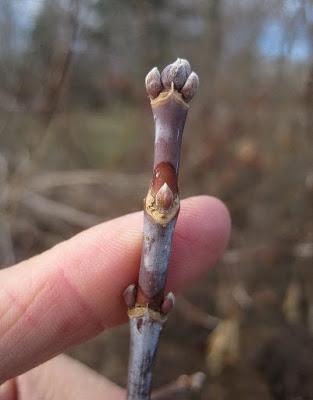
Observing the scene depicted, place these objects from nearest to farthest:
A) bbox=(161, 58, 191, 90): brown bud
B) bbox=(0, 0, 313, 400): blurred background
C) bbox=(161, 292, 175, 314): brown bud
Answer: bbox=(161, 58, 191, 90): brown bud, bbox=(161, 292, 175, 314): brown bud, bbox=(0, 0, 313, 400): blurred background

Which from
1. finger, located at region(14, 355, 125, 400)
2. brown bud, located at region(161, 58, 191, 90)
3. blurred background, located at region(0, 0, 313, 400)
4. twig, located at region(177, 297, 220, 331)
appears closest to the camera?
brown bud, located at region(161, 58, 191, 90)

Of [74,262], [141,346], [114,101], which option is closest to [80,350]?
[74,262]

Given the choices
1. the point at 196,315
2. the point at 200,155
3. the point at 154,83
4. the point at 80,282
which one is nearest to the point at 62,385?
the point at 80,282

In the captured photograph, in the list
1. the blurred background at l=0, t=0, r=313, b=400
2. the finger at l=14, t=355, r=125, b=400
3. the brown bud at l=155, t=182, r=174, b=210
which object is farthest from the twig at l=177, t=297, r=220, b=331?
the brown bud at l=155, t=182, r=174, b=210

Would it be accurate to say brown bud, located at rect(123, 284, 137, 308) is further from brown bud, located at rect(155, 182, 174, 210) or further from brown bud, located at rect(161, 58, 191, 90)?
brown bud, located at rect(161, 58, 191, 90)

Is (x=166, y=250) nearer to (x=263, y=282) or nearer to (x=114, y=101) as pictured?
(x=263, y=282)

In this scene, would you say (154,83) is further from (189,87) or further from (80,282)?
(80,282)
